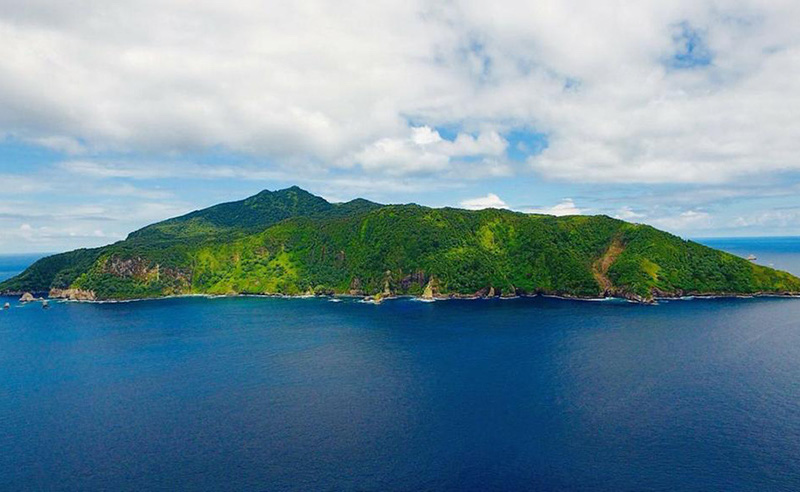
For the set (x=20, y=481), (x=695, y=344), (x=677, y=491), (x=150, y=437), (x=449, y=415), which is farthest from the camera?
(x=695, y=344)

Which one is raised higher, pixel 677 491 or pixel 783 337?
pixel 783 337

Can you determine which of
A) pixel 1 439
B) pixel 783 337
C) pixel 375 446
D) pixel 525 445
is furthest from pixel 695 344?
pixel 1 439

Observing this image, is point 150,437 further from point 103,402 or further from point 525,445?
point 525,445

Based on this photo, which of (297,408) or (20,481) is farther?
(297,408)

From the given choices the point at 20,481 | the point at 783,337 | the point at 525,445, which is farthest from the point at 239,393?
the point at 783,337

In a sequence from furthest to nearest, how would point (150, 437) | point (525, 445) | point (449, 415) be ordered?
point (449, 415) < point (150, 437) < point (525, 445)

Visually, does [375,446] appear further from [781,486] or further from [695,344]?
[695,344]
